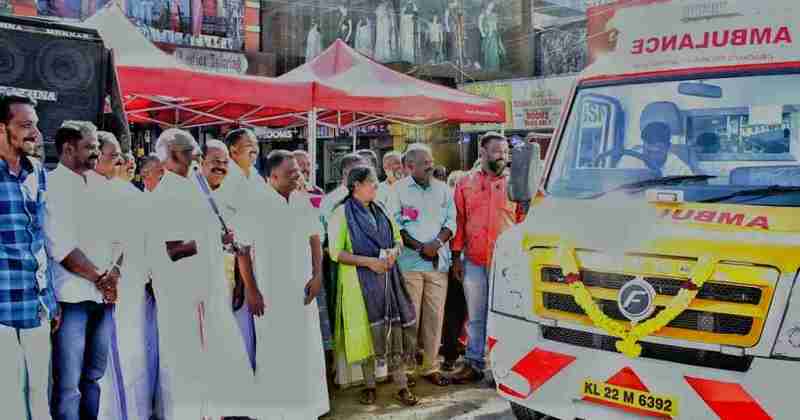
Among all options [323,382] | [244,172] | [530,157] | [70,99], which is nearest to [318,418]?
[323,382]

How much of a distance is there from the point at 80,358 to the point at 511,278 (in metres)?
2.43

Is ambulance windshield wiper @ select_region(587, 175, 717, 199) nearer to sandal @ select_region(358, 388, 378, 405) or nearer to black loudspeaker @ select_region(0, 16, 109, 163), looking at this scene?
sandal @ select_region(358, 388, 378, 405)

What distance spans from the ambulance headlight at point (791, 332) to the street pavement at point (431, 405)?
244 cm

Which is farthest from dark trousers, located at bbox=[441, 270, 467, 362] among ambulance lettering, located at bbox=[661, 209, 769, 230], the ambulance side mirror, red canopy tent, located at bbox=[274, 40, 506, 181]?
red canopy tent, located at bbox=[274, 40, 506, 181]

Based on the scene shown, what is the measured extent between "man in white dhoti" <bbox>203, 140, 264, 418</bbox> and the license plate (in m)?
2.00

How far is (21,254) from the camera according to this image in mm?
3398

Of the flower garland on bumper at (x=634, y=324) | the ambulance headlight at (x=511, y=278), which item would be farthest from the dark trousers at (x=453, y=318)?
the flower garland on bumper at (x=634, y=324)

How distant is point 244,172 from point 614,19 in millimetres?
2590

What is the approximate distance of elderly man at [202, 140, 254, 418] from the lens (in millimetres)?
4324

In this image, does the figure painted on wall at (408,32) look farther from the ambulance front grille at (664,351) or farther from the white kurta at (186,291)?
the ambulance front grille at (664,351)

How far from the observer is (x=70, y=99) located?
15.1 ft

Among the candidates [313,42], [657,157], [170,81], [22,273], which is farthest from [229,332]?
[313,42]

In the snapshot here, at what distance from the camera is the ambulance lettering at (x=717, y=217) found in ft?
11.7

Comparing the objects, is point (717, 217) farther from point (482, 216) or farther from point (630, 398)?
point (482, 216)
